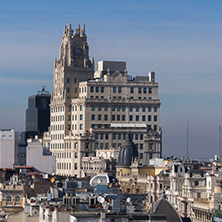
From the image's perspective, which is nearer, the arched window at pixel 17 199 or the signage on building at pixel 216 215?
the signage on building at pixel 216 215

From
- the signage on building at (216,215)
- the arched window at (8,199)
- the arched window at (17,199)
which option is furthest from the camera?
the arched window at (8,199)

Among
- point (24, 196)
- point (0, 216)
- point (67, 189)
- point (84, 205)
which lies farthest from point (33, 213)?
point (24, 196)

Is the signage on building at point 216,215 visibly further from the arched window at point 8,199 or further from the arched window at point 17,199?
the arched window at point 8,199

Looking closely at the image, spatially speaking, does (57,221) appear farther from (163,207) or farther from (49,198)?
(49,198)

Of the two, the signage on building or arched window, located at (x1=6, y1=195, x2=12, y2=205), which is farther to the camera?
arched window, located at (x1=6, y1=195, x2=12, y2=205)

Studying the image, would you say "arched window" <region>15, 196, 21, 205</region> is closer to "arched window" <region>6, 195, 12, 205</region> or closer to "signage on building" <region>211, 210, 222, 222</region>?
"arched window" <region>6, 195, 12, 205</region>

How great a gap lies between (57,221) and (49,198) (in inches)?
1315

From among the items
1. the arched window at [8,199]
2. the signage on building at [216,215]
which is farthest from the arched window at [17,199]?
the signage on building at [216,215]

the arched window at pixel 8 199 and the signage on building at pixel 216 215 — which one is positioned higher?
the arched window at pixel 8 199

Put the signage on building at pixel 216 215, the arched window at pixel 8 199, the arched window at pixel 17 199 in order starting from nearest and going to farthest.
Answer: the signage on building at pixel 216 215, the arched window at pixel 17 199, the arched window at pixel 8 199

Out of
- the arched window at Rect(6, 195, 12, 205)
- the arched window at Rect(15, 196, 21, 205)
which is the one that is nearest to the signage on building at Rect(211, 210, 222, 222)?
the arched window at Rect(15, 196, 21, 205)

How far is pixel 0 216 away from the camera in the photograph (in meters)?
149

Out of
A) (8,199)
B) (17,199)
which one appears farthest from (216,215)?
(8,199)

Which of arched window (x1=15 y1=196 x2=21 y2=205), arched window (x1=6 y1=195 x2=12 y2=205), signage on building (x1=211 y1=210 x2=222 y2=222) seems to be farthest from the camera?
arched window (x1=6 y1=195 x2=12 y2=205)
